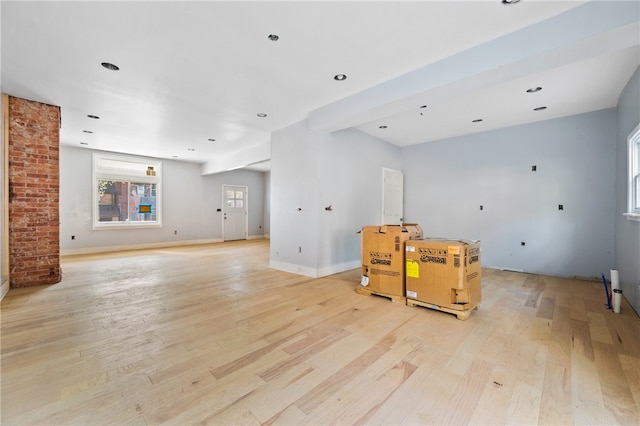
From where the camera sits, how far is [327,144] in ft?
15.1

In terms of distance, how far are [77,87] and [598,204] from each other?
7722mm

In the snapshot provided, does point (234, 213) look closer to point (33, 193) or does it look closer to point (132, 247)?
point (132, 247)

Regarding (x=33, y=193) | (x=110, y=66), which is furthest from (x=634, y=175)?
(x=33, y=193)

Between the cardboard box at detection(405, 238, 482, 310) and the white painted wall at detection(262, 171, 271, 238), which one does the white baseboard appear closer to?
the cardboard box at detection(405, 238, 482, 310)

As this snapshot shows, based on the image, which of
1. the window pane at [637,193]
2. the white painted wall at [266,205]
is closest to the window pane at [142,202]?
the white painted wall at [266,205]

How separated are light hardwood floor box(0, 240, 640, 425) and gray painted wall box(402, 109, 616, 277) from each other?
1.10 m

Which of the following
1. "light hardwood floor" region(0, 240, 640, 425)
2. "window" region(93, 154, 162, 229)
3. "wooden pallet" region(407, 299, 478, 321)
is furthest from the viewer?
"window" region(93, 154, 162, 229)

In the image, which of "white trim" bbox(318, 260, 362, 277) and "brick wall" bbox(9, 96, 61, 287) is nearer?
"brick wall" bbox(9, 96, 61, 287)

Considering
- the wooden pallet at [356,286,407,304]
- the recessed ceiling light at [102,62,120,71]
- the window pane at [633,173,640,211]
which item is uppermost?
the recessed ceiling light at [102,62,120,71]

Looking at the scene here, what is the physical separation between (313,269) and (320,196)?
4.07 ft

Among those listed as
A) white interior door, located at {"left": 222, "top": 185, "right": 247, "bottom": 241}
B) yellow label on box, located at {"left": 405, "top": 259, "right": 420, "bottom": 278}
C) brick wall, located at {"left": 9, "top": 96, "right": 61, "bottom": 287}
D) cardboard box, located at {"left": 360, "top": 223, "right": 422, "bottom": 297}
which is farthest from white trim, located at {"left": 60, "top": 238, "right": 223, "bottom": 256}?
yellow label on box, located at {"left": 405, "top": 259, "right": 420, "bottom": 278}

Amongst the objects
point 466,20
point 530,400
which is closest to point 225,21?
point 466,20

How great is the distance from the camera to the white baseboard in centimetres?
455

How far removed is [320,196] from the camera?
179 inches
